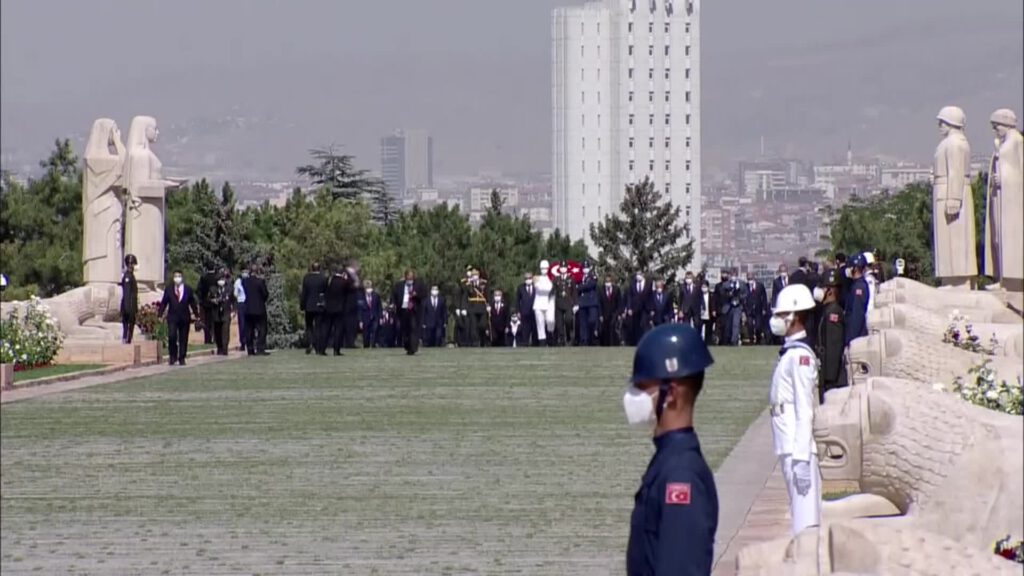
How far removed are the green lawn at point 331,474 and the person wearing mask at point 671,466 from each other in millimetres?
5777

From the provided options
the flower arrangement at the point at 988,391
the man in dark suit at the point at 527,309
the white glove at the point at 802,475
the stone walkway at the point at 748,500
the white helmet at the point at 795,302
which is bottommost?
the stone walkway at the point at 748,500

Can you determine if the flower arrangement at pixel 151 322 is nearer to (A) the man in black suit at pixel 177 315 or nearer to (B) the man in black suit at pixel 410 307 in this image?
(A) the man in black suit at pixel 177 315

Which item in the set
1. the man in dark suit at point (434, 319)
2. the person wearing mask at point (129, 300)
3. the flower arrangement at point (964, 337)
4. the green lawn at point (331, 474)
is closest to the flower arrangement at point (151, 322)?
the person wearing mask at point (129, 300)

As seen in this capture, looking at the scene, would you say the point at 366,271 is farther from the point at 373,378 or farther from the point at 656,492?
the point at 656,492

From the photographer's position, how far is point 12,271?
5338cm

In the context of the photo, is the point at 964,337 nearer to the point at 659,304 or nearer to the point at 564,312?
the point at 659,304

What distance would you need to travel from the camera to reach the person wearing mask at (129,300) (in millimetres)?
32094

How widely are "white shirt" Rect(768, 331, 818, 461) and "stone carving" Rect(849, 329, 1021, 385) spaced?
3368 mm

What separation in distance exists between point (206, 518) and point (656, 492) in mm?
8331

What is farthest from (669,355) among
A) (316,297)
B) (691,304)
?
(691,304)

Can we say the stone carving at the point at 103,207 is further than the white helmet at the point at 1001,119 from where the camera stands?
Yes

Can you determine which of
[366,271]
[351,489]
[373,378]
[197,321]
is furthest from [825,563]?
[366,271]

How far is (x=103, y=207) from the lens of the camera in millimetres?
36156

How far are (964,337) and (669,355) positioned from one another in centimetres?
1224
